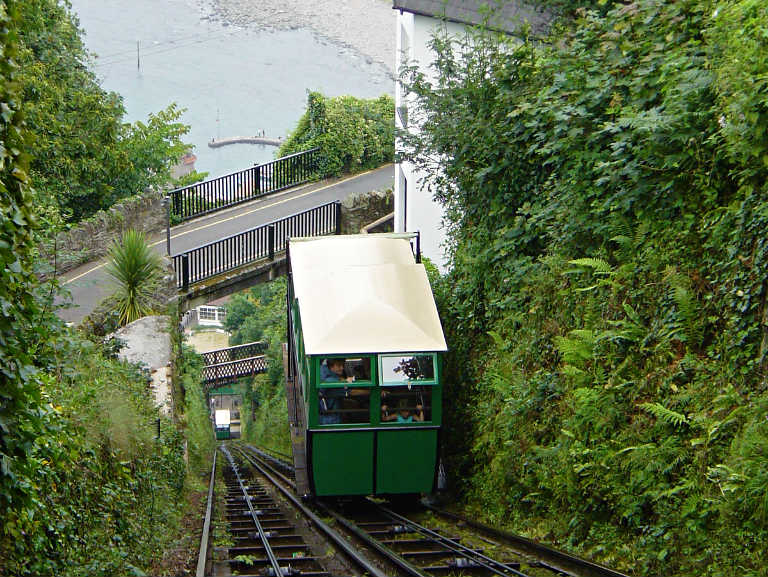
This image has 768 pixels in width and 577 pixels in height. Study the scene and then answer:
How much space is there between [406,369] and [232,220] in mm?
16248

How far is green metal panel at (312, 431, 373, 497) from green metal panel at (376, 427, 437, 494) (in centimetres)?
18

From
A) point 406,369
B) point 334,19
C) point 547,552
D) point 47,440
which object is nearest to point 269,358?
point 334,19

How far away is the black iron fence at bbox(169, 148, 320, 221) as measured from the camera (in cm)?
2717

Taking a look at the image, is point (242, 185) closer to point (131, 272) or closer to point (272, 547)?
point (131, 272)

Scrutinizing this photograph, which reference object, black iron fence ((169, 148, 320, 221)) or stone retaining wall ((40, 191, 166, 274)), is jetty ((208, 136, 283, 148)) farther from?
stone retaining wall ((40, 191, 166, 274))

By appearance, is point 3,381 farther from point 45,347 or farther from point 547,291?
point 547,291

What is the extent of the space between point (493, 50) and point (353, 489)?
278 inches

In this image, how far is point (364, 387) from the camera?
1196cm

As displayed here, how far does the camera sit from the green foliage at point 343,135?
33.0 m

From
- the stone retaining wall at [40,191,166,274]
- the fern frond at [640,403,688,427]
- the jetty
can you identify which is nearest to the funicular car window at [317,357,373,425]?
the fern frond at [640,403,688,427]

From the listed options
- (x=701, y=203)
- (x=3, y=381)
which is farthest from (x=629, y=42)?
(x=3, y=381)

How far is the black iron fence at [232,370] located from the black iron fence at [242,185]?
34.6 ft

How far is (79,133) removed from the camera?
23516 mm

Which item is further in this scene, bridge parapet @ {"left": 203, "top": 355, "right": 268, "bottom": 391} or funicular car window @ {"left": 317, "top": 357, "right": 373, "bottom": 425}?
bridge parapet @ {"left": 203, "top": 355, "right": 268, "bottom": 391}
